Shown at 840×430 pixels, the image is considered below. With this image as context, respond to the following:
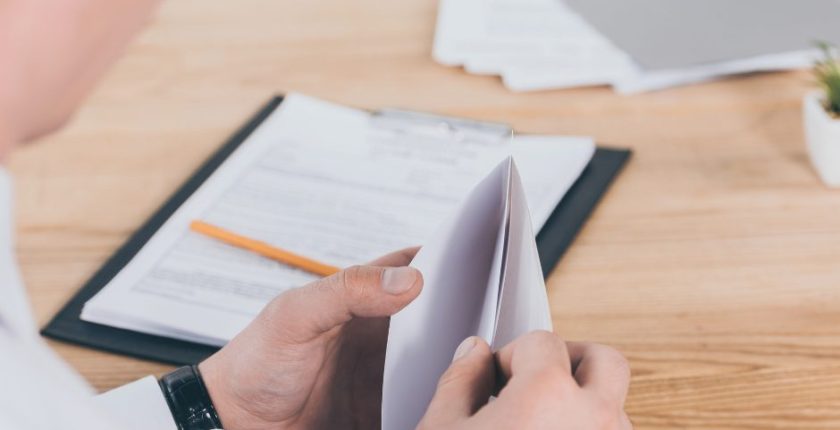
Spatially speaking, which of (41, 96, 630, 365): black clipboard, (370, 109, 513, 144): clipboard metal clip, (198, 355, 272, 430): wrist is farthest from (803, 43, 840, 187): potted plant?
(198, 355, 272, 430): wrist

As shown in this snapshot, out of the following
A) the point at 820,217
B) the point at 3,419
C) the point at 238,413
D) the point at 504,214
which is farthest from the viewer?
the point at 820,217

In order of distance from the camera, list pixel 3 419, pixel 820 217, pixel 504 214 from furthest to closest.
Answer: pixel 820 217 < pixel 504 214 < pixel 3 419

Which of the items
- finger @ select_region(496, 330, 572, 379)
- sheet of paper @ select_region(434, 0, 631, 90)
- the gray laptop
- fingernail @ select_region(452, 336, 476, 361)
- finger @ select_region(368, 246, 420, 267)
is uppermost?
finger @ select_region(496, 330, 572, 379)

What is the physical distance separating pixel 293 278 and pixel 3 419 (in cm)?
39

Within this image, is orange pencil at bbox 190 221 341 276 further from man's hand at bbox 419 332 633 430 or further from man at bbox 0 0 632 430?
Answer: man's hand at bbox 419 332 633 430

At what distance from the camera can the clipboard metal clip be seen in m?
1.06

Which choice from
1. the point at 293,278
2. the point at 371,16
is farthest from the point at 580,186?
the point at 371,16

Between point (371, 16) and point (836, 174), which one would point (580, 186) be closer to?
point (836, 174)

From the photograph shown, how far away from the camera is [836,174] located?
952 mm

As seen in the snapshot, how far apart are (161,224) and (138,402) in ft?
0.81

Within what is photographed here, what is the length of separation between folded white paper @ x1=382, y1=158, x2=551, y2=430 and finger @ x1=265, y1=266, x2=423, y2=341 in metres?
0.01

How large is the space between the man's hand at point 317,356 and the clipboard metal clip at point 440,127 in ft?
0.97

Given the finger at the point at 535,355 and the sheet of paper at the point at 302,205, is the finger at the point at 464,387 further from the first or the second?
the sheet of paper at the point at 302,205

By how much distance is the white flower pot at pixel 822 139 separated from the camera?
3.08 feet
